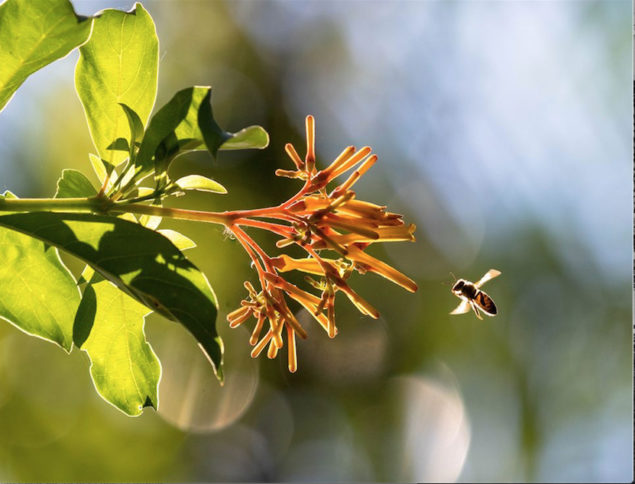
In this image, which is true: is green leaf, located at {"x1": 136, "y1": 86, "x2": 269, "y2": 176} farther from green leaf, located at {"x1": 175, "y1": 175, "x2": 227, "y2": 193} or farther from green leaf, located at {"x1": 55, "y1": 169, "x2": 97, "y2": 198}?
green leaf, located at {"x1": 55, "y1": 169, "x2": 97, "y2": 198}

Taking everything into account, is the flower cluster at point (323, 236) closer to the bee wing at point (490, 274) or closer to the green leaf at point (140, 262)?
the green leaf at point (140, 262)

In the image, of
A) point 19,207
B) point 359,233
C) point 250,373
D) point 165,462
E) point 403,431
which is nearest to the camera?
point 19,207

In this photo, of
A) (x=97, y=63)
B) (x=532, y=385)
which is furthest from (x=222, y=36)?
(x=97, y=63)

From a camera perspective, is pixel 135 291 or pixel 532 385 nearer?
pixel 135 291

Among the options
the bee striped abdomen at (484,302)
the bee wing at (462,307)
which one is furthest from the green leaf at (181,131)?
the bee striped abdomen at (484,302)

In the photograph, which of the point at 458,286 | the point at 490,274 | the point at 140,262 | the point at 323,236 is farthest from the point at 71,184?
the point at 458,286

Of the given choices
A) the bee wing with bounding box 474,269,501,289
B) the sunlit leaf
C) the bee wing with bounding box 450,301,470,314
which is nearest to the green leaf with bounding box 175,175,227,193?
the sunlit leaf

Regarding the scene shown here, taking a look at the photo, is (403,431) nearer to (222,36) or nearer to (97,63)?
(222,36)
